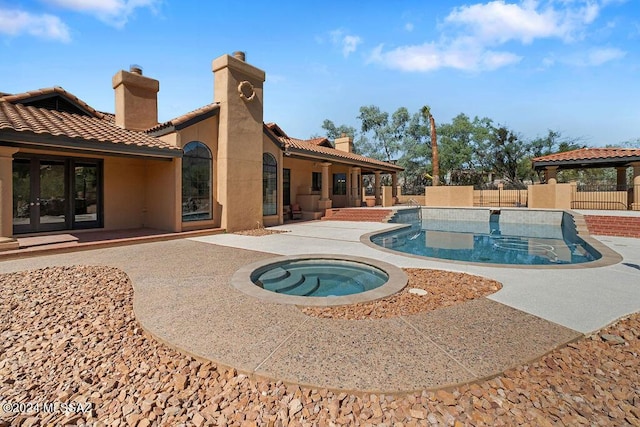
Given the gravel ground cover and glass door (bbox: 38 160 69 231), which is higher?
glass door (bbox: 38 160 69 231)

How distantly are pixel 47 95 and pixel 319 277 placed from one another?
12.6m

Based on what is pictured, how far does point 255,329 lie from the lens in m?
3.80

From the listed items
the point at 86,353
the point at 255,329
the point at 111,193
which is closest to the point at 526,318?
the point at 255,329

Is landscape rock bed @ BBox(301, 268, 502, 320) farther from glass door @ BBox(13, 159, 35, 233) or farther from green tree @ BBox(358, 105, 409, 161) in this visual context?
green tree @ BBox(358, 105, 409, 161)

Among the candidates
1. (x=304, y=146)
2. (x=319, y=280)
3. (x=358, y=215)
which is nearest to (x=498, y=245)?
(x=358, y=215)

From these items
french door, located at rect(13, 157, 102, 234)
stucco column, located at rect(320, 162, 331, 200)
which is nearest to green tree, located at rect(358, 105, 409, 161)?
stucco column, located at rect(320, 162, 331, 200)

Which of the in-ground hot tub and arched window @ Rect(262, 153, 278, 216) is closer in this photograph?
the in-ground hot tub

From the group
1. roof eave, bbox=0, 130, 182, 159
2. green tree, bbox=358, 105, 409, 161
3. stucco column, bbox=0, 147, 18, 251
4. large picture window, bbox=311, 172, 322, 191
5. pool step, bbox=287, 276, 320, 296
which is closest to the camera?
pool step, bbox=287, 276, 320, 296

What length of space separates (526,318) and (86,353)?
529cm

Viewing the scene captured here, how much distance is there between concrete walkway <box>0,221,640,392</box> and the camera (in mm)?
2936

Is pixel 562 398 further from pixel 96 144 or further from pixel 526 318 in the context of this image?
pixel 96 144

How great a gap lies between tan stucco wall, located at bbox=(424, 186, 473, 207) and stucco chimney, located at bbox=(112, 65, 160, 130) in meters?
20.3

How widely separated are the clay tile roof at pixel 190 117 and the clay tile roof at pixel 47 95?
9.37 feet

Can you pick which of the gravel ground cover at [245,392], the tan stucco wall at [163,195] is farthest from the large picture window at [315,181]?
the gravel ground cover at [245,392]
